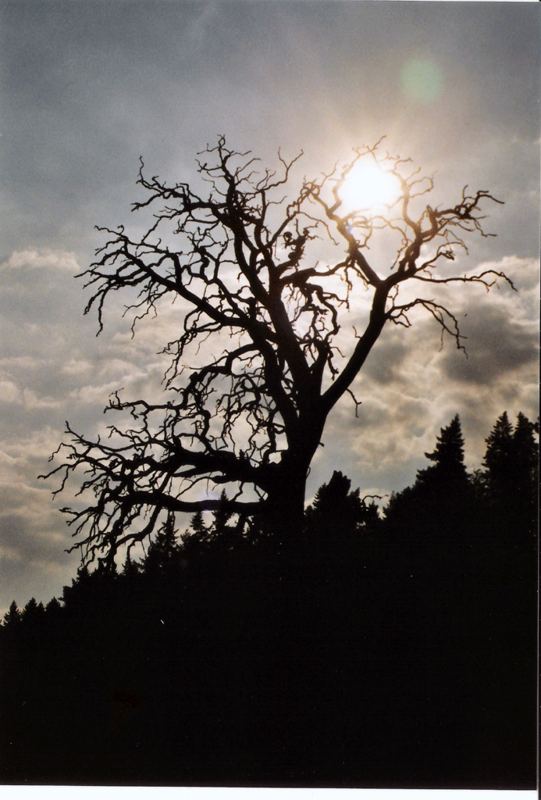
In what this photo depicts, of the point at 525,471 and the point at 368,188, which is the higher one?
the point at 368,188

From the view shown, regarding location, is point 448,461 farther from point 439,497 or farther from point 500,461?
point 500,461

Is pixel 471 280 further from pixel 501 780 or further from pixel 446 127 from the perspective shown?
pixel 501 780

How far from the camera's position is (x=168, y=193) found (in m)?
6.34

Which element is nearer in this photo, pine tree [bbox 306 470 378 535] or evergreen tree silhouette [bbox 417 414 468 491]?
evergreen tree silhouette [bbox 417 414 468 491]

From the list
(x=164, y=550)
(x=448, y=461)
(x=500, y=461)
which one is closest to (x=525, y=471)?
(x=500, y=461)

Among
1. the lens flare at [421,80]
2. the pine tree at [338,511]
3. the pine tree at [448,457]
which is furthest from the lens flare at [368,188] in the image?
the pine tree at [338,511]

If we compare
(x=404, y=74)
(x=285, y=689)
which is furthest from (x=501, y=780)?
(x=404, y=74)

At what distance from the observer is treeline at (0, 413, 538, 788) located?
5348 mm

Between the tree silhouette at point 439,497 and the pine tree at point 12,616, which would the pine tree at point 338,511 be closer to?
the tree silhouette at point 439,497

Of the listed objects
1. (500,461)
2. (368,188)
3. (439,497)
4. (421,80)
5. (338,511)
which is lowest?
(338,511)

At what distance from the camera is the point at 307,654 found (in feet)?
18.7

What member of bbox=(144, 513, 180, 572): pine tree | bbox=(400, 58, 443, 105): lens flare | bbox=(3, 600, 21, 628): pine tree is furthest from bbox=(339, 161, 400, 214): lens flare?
bbox=(3, 600, 21, 628): pine tree

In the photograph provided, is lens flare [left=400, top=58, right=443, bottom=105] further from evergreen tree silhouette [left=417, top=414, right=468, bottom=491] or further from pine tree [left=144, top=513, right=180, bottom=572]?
pine tree [left=144, top=513, right=180, bottom=572]

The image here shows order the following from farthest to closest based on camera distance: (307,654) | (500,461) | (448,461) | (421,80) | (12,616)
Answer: (448,461)
(500,461)
(421,80)
(307,654)
(12,616)
